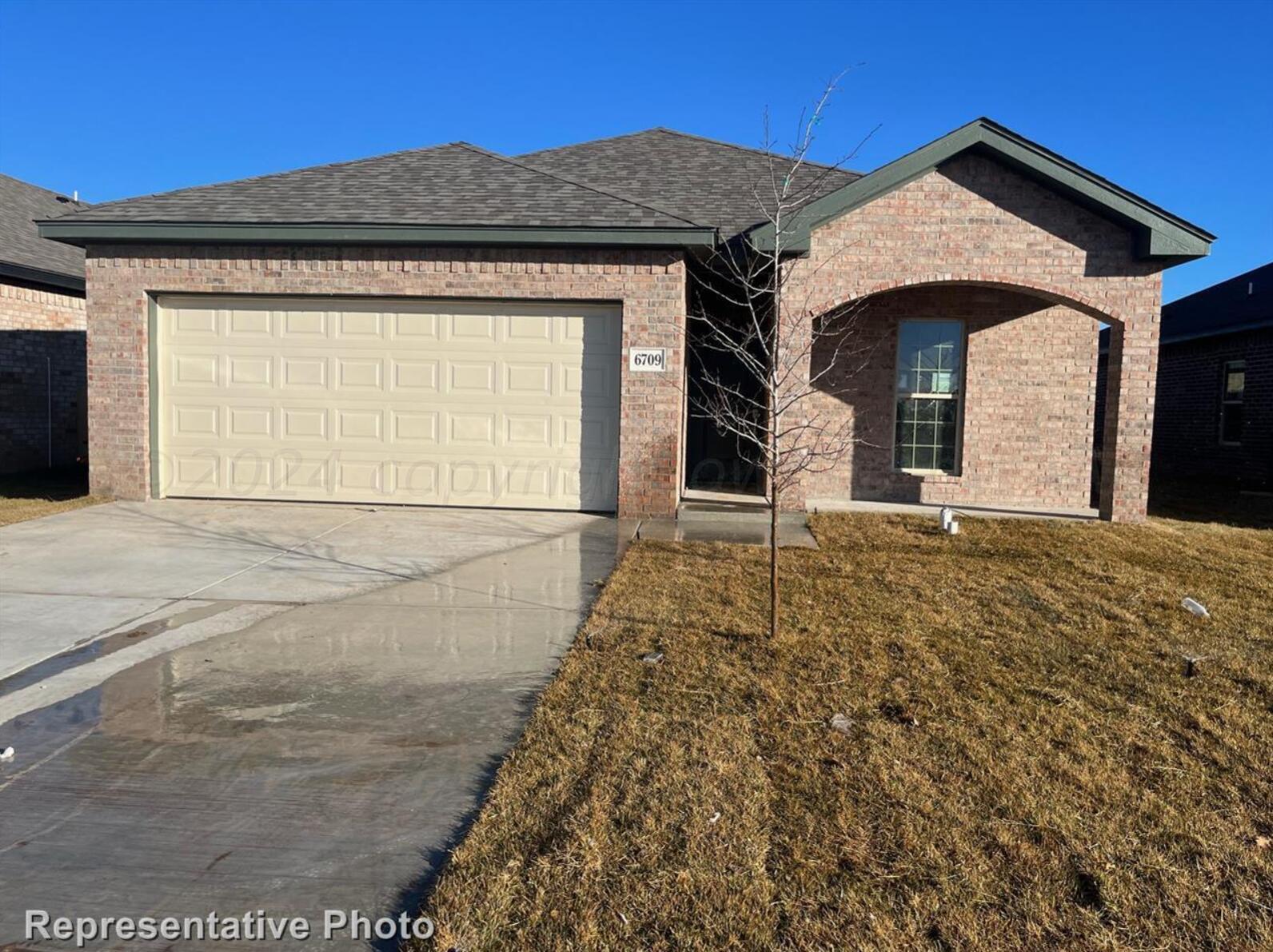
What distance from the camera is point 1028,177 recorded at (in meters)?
10.7

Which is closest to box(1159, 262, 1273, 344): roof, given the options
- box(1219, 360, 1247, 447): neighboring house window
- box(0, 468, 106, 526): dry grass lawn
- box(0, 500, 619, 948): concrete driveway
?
box(1219, 360, 1247, 447): neighboring house window

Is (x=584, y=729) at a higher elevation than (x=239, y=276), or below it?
below

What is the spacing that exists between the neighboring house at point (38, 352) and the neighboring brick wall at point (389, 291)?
5209 mm

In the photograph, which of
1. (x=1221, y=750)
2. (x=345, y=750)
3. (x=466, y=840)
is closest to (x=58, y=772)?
(x=345, y=750)

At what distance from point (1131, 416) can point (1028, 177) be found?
3369 millimetres

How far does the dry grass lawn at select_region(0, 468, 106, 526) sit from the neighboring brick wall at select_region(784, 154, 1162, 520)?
9.43m

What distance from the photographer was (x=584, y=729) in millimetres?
3996

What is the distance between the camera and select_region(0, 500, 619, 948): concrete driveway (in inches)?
113

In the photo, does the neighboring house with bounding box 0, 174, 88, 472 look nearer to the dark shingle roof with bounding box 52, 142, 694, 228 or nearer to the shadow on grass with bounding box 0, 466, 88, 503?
the shadow on grass with bounding box 0, 466, 88, 503

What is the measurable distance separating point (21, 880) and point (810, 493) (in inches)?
449

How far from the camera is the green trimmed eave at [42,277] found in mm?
14102

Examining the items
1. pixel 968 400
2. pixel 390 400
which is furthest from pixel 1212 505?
pixel 390 400

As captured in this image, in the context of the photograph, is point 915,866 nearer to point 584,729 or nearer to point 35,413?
point 584,729

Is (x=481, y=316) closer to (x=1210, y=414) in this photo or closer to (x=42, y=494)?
(x=42, y=494)
